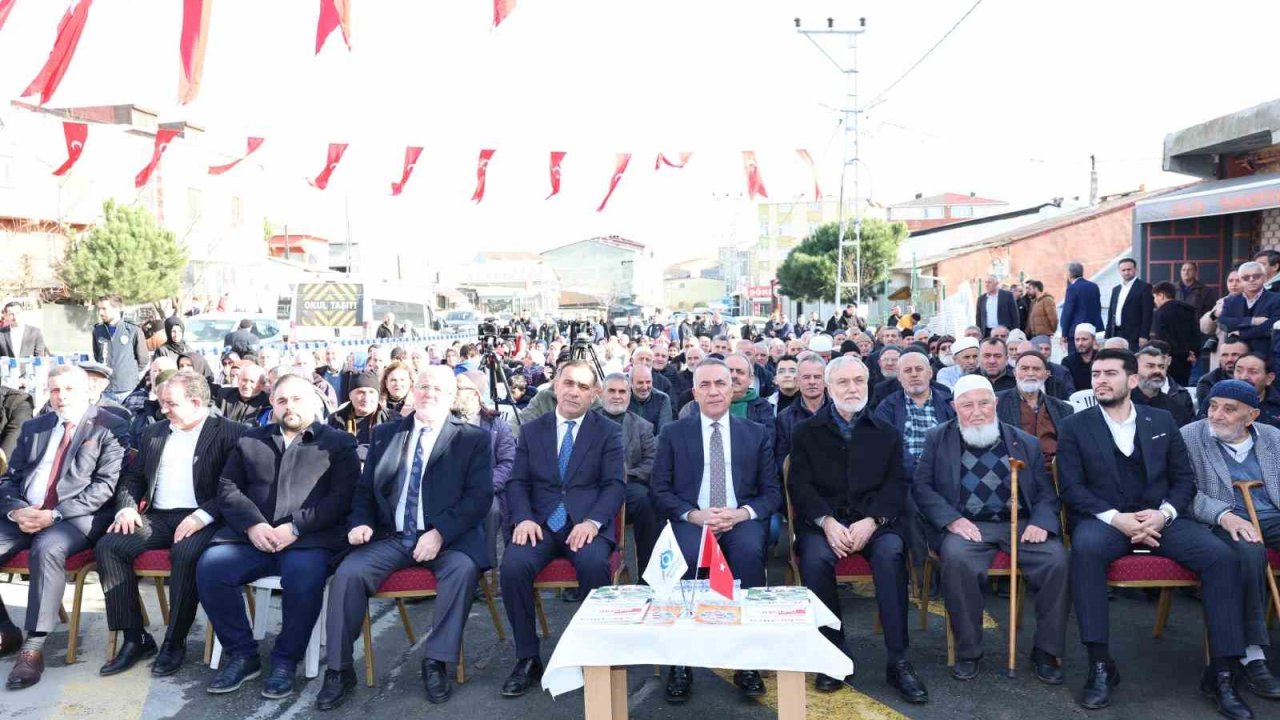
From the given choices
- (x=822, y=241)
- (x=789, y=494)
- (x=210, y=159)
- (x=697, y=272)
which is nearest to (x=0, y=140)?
(x=210, y=159)

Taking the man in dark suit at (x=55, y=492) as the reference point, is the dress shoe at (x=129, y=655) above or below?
below

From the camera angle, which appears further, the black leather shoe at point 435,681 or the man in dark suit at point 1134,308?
the man in dark suit at point 1134,308

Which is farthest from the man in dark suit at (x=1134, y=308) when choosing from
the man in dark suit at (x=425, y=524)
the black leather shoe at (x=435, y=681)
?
the black leather shoe at (x=435, y=681)

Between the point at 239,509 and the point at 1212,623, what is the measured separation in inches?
185

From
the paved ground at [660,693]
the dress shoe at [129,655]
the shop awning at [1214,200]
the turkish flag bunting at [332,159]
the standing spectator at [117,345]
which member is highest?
the turkish flag bunting at [332,159]

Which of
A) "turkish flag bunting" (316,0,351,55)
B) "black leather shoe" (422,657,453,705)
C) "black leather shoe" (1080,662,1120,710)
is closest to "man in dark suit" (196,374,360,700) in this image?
"black leather shoe" (422,657,453,705)

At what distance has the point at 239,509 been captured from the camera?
506 cm

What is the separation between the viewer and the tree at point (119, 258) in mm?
28188

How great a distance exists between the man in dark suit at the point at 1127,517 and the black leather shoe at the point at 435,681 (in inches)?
114

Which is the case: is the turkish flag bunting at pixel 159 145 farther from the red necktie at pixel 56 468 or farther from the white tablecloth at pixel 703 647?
the white tablecloth at pixel 703 647

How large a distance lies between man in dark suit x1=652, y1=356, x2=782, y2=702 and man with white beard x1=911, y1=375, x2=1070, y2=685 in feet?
2.71

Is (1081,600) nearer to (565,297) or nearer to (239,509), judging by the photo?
(239,509)

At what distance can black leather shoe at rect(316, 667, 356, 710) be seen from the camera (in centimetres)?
448

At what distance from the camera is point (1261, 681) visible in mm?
4305
